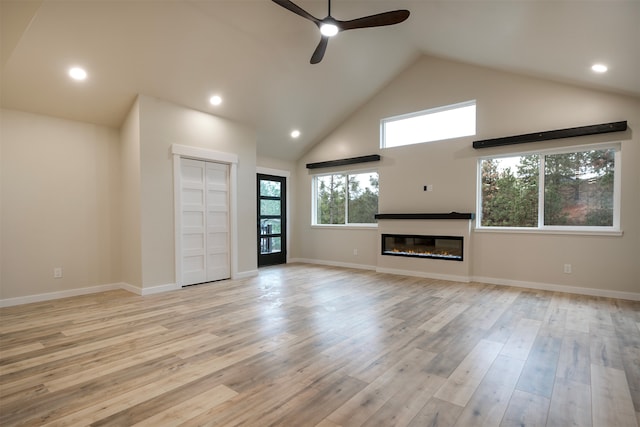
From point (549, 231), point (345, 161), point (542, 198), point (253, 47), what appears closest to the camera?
point (253, 47)

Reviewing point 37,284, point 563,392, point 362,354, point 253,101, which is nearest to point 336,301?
point 362,354

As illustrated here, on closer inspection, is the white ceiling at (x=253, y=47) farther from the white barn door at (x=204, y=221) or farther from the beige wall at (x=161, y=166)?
the white barn door at (x=204, y=221)

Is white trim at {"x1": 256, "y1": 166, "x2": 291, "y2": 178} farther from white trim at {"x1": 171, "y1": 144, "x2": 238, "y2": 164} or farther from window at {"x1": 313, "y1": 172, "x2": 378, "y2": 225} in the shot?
white trim at {"x1": 171, "y1": 144, "x2": 238, "y2": 164}

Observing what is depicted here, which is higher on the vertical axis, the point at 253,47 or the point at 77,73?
the point at 253,47

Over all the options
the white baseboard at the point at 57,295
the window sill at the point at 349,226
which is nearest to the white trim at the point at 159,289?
the white baseboard at the point at 57,295

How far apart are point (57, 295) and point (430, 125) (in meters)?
6.47

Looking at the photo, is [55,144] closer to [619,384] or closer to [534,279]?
[619,384]

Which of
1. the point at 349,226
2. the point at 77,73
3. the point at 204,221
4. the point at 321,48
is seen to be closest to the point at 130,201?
the point at 204,221

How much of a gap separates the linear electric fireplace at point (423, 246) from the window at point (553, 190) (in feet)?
1.94

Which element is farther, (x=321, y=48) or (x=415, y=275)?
(x=415, y=275)

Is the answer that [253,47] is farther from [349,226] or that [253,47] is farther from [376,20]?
[349,226]

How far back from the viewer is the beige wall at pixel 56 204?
4172 millimetres

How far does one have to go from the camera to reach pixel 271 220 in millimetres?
7367

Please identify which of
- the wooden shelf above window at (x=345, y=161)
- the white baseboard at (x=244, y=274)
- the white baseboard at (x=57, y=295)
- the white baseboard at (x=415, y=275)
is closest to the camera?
the white baseboard at (x=57, y=295)
